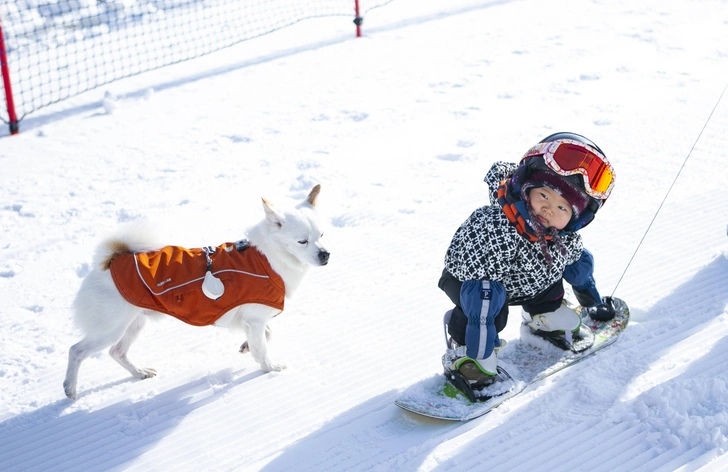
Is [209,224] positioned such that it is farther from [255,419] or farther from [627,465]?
[627,465]

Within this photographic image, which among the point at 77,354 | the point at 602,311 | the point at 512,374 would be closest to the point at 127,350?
the point at 77,354

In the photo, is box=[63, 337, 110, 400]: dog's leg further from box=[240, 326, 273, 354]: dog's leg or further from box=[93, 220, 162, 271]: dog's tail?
box=[240, 326, 273, 354]: dog's leg

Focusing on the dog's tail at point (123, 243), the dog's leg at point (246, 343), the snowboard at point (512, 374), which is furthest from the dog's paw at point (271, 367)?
the dog's tail at point (123, 243)

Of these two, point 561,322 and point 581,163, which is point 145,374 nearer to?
point 561,322

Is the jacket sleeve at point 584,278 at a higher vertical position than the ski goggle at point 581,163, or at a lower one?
lower

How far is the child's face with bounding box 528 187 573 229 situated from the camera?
2875mm

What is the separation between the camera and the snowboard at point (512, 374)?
3008mm

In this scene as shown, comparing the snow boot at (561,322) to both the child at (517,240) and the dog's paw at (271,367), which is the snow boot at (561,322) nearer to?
the child at (517,240)

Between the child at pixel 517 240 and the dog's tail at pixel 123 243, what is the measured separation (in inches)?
58.6

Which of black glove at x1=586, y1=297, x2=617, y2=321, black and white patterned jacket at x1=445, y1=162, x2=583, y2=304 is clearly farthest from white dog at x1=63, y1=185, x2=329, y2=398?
black glove at x1=586, y1=297, x2=617, y2=321

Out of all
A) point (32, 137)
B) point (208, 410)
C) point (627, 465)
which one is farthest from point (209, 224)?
point (627, 465)

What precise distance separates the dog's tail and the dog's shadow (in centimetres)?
67

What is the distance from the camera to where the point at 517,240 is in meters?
2.92

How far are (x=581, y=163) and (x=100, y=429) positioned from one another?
8.06 ft
